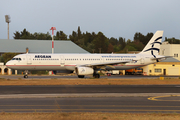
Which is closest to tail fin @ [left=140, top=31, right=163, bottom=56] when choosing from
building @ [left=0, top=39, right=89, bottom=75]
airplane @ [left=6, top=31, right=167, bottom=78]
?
airplane @ [left=6, top=31, right=167, bottom=78]

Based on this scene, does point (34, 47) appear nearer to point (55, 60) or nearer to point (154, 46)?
point (154, 46)

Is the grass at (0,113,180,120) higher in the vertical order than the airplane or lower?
lower

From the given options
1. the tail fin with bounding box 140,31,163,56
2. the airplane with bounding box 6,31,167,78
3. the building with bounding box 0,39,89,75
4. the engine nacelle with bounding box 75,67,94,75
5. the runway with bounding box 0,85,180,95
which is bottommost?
the runway with bounding box 0,85,180,95

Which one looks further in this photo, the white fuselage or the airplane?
the white fuselage

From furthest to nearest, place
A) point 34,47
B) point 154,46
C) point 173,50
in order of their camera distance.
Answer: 1. point 34,47
2. point 173,50
3. point 154,46

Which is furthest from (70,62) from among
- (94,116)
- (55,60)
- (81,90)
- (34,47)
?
(34,47)

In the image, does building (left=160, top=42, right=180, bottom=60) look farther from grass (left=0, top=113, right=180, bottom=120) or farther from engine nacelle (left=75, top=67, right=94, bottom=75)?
grass (left=0, top=113, right=180, bottom=120)

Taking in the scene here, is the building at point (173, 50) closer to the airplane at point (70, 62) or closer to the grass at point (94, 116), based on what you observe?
the airplane at point (70, 62)

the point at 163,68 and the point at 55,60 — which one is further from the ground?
the point at 55,60

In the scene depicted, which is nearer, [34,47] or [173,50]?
[173,50]

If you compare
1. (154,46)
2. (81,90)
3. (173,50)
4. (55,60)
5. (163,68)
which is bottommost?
(81,90)

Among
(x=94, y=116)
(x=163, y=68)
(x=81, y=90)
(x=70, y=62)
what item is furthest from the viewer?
(x=163, y=68)

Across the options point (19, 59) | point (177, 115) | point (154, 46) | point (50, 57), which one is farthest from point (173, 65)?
point (177, 115)

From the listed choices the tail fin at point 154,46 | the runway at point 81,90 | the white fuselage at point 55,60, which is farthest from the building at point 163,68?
the runway at point 81,90
